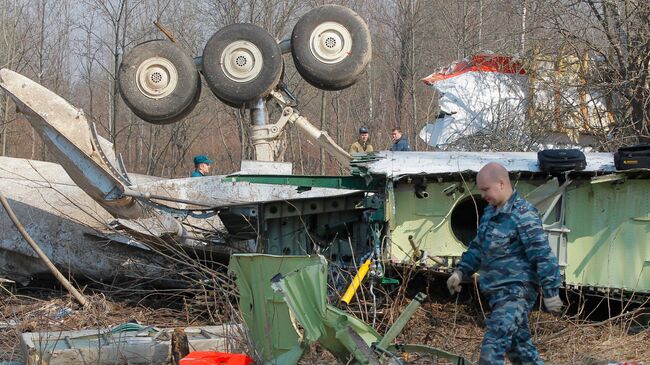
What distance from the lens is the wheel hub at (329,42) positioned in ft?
34.2

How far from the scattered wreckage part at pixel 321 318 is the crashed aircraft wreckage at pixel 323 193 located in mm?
2430

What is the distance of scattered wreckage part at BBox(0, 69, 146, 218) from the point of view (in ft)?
31.0

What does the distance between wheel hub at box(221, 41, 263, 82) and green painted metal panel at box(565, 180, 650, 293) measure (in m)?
4.23

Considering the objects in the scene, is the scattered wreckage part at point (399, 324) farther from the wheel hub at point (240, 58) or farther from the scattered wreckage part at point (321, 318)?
the wheel hub at point (240, 58)

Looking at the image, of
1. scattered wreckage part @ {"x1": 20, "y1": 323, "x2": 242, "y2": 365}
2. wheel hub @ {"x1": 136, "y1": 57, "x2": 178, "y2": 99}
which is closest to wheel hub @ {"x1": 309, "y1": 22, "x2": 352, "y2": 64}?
wheel hub @ {"x1": 136, "y1": 57, "x2": 178, "y2": 99}

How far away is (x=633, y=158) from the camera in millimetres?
7578

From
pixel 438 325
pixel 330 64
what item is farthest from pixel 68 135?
pixel 438 325

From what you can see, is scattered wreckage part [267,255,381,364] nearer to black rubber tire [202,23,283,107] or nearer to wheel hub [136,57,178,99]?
black rubber tire [202,23,283,107]

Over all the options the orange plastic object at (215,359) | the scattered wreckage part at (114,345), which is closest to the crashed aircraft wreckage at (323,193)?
the scattered wreckage part at (114,345)

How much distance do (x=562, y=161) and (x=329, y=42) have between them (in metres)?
3.84

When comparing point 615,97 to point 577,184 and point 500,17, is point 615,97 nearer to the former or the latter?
point 577,184

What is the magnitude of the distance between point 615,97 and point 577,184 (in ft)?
17.6

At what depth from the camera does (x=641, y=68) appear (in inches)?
479

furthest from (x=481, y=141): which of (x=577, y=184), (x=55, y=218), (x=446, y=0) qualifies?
(x=446, y=0)
